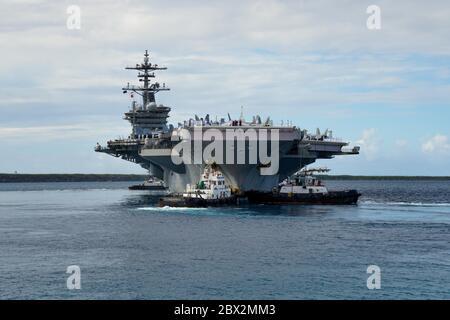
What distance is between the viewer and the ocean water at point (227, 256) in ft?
84.4

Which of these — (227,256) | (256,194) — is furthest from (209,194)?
(227,256)

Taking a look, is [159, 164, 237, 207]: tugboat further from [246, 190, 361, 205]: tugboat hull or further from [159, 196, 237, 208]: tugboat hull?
[246, 190, 361, 205]: tugboat hull

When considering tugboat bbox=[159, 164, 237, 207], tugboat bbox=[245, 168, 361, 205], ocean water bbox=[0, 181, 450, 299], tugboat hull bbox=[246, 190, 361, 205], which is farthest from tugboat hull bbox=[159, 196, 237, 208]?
ocean water bbox=[0, 181, 450, 299]

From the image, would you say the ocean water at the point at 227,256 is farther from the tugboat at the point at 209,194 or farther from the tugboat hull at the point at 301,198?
the tugboat hull at the point at 301,198

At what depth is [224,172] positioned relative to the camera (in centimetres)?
6825

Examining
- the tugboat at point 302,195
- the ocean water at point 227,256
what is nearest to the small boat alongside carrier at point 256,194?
the tugboat at point 302,195

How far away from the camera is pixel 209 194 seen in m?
62.6

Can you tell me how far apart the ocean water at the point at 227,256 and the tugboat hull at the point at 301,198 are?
13.3m

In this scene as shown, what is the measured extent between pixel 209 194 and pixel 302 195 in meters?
10.8

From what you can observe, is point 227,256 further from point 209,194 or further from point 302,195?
point 302,195

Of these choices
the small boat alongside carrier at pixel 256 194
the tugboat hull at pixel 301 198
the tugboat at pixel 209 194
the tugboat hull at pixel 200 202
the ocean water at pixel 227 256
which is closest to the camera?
the ocean water at pixel 227 256
